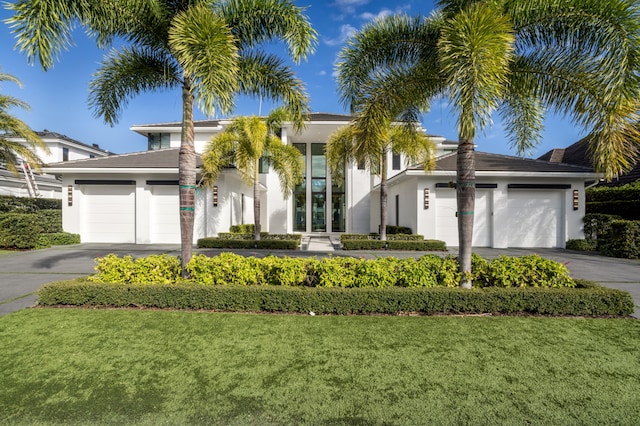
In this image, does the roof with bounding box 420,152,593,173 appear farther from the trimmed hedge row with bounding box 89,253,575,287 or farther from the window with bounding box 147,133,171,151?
the window with bounding box 147,133,171,151

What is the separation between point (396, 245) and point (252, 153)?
7432 millimetres

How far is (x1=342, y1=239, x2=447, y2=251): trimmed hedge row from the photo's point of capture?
12445 mm

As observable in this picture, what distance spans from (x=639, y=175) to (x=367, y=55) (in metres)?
19.4

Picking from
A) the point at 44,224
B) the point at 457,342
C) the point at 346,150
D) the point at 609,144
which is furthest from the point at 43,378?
the point at 44,224

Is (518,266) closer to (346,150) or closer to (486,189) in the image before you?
(346,150)

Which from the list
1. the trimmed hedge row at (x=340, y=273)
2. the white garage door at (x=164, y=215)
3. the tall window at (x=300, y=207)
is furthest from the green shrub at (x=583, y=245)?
the white garage door at (x=164, y=215)

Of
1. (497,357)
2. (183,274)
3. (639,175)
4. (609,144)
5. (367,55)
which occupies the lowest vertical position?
(497,357)

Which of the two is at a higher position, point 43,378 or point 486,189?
point 486,189

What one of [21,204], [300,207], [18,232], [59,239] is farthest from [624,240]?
[21,204]

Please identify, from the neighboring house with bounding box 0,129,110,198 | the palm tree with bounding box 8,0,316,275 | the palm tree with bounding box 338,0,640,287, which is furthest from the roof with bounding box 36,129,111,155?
the palm tree with bounding box 338,0,640,287

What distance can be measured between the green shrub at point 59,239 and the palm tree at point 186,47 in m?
9.22

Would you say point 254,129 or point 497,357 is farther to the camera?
point 254,129

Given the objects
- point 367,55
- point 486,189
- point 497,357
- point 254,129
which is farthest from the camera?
point 486,189

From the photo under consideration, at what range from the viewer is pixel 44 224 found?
14195 mm
